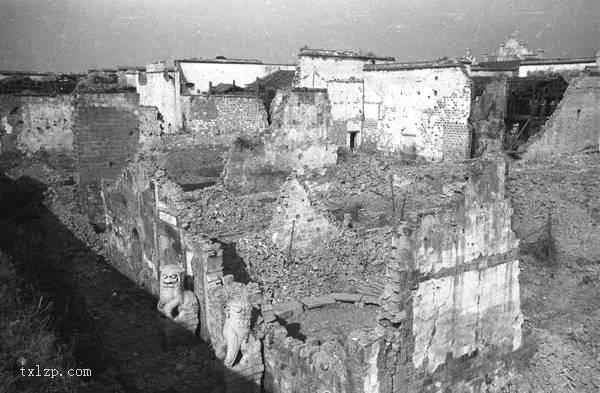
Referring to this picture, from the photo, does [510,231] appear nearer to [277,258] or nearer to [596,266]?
[277,258]

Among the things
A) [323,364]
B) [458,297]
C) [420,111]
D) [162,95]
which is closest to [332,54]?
[420,111]

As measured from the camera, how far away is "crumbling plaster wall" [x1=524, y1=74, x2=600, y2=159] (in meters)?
16.3

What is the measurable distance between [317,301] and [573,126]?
10672 mm

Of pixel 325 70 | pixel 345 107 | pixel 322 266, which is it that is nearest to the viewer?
pixel 322 266

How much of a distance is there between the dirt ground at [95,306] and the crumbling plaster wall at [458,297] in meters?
2.95

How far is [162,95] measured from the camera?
21.9 m

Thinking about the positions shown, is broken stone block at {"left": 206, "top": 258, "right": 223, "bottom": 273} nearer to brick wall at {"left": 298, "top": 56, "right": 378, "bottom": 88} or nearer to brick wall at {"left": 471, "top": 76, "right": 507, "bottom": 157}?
brick wall at {"left": 471, "top": 76, "right": 507, "bottom": 157}

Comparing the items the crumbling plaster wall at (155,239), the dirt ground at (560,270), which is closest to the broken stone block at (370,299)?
the dirt ground at (560,270)

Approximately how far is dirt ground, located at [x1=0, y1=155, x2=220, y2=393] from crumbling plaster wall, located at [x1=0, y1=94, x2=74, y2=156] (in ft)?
11.5

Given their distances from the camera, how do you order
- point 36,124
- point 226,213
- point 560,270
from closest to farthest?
1. point 226,213
2. point 560,270
3. point 36,124

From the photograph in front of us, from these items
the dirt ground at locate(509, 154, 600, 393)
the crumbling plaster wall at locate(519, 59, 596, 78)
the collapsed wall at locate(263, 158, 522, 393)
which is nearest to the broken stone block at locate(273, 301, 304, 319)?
the collapsed wall at locate(263, 158, 522, 393)

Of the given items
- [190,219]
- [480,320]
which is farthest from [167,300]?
[480,320]

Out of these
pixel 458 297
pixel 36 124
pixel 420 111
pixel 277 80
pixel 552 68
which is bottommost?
pixel 458 297

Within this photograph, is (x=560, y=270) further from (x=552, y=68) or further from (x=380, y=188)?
(x=552, y=68)
